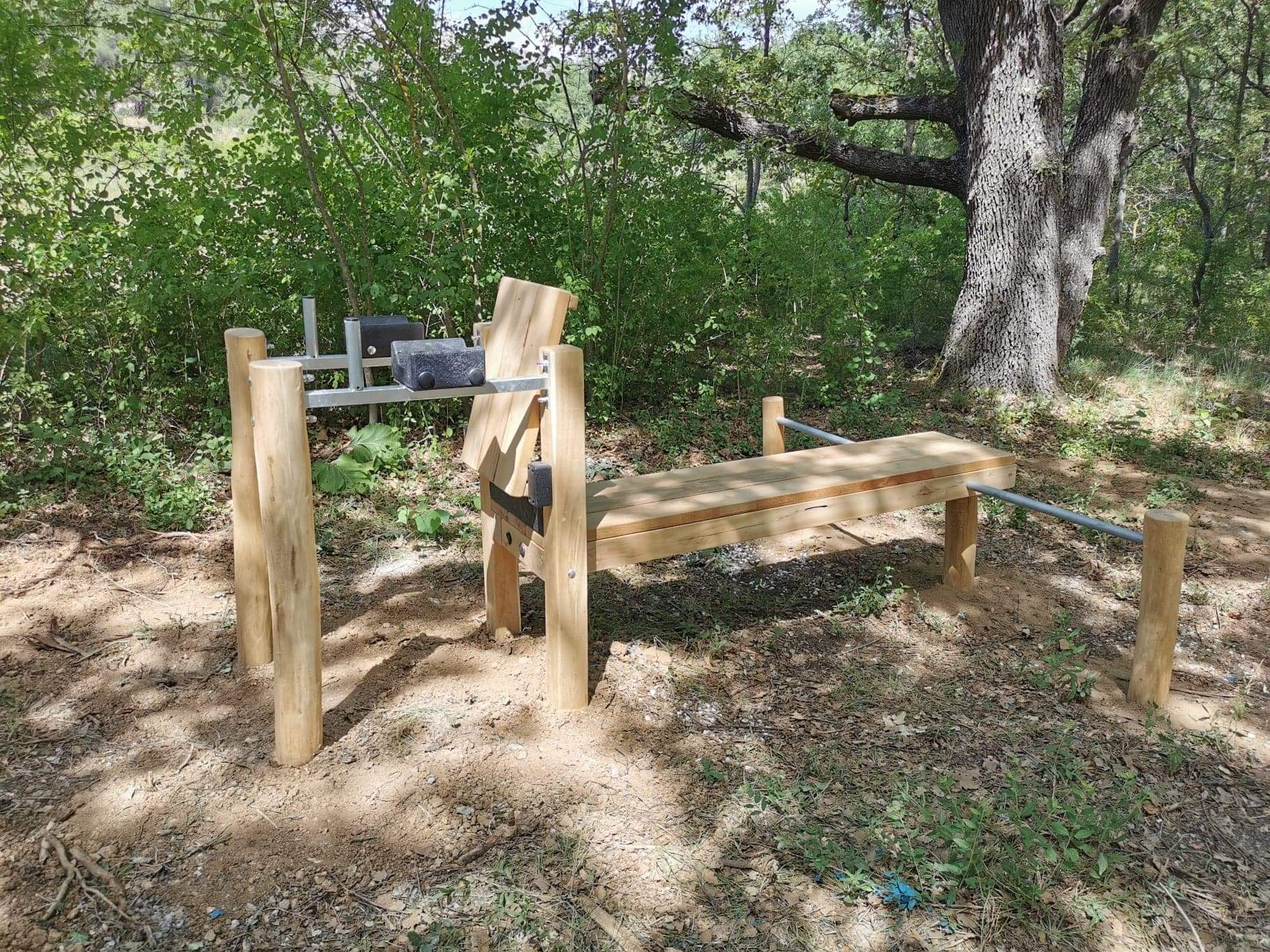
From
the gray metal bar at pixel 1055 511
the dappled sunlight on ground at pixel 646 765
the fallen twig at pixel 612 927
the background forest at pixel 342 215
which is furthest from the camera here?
the background forest at pixel 342 215

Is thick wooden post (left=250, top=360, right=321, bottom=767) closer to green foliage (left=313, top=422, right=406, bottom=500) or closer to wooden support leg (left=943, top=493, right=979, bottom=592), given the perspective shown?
green foliage (left=313, top=422, right=406, bottom=500)

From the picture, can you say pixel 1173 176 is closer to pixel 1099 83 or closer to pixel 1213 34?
pixel 1213 34

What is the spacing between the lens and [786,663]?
12.5ft

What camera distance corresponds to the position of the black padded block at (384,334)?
3.12 meters

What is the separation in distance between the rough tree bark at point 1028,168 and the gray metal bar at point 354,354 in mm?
5155

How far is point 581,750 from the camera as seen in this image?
10.3 feet

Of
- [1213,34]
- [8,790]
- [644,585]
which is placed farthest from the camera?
[1213,34]

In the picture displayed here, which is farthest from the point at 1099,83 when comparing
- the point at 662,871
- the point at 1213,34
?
the point at 1213,34

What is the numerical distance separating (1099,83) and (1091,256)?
140 centimetres

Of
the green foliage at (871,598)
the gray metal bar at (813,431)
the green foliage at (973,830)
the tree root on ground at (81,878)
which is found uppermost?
the gray metal bar at (813,431)

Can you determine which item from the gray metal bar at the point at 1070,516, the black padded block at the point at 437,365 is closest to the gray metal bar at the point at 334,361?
the black padded block at the point at 437,365

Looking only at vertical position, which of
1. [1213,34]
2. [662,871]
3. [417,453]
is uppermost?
[1213,34]

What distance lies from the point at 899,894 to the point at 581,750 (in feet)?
3.56

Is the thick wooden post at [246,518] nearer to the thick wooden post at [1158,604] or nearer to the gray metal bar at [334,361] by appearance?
the gray metal bar at [334,361]
